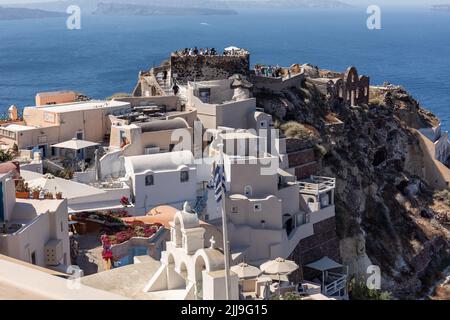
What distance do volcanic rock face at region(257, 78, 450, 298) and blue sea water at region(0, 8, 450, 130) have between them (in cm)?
2764

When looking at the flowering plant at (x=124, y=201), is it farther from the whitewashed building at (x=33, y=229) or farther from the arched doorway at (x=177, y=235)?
the arched doorway at (x=177, y=235)

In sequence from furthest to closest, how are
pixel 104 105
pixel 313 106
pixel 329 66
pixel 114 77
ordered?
pixel 329 66 → pixel 114 77 → pixel 313 106 → pixel 104 105

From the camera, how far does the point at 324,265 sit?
1170 inches

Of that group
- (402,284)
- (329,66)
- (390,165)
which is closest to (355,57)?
(329,66)

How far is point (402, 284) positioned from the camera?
34719 mm

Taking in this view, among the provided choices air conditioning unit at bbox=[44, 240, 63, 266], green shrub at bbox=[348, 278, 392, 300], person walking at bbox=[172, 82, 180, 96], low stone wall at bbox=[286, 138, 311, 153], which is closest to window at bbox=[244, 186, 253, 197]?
green shrub at bbox=[348, 278, 392, 300]

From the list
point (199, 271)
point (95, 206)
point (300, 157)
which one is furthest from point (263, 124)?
point (199, 271)

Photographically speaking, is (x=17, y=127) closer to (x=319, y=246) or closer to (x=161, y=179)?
(x=161, y=179)

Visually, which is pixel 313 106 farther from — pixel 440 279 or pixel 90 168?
pixel 90 168

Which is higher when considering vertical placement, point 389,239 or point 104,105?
point 104,105
